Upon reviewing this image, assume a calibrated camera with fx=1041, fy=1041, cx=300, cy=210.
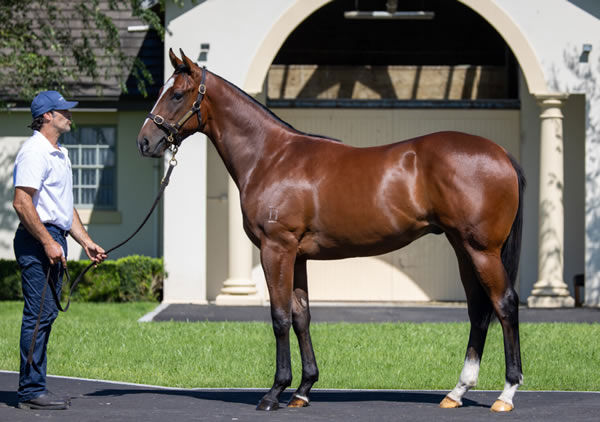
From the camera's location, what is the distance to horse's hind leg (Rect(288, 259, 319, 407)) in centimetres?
801

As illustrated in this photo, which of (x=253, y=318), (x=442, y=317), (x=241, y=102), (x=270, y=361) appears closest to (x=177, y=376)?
(x=270, y=361)

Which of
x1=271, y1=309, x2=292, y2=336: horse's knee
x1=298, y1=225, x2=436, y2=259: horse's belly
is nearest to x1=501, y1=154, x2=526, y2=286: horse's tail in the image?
x1=298, y1=225, x2=436, y2=259: horse's belly

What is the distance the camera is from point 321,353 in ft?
37.1

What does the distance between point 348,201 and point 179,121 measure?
146cm

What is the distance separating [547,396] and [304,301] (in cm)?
215

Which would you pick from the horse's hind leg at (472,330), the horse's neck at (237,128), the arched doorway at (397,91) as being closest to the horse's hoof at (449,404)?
the horse's hind leg at (472,330)

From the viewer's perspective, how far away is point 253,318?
15.0 m

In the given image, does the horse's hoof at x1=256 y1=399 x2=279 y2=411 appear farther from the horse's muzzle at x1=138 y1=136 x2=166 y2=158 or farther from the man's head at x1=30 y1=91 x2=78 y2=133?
the man's head at x1=30 y1=91 x2=78 y2=133

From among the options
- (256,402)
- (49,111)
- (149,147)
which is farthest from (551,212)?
(49,111)

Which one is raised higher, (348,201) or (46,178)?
(46,178)

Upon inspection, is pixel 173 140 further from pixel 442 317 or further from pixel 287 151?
pixel 442 317

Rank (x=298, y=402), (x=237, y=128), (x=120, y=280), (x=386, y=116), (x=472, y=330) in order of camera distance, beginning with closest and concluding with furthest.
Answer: (x=298, y=402), (x=472, y=330), (x=237, y=128), (x=120, y=280), (x=386, y=116)

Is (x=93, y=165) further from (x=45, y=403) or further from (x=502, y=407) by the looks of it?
(x=502, y=407)

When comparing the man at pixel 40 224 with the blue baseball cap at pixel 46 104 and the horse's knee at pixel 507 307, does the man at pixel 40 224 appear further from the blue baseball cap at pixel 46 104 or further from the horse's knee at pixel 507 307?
the horse's knee at pixel 507 307
